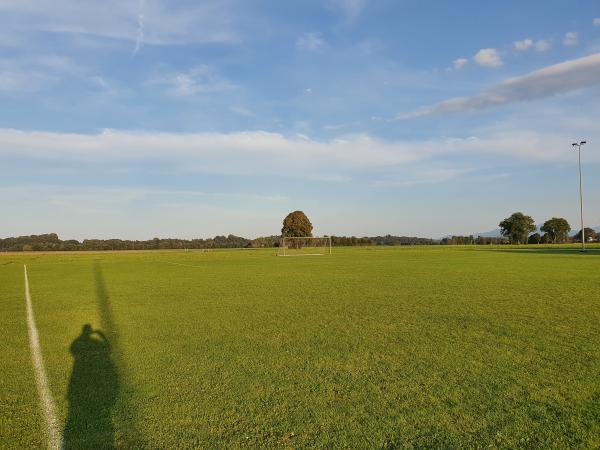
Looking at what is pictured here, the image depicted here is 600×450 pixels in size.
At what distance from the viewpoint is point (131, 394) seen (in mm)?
5371

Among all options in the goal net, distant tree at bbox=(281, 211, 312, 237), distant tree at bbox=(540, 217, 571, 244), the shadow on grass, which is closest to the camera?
the shadow on grass

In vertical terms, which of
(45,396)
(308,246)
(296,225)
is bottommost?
(45,396)

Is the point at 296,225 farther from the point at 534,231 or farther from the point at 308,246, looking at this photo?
the point at 534,231

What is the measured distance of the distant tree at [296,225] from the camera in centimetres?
9288

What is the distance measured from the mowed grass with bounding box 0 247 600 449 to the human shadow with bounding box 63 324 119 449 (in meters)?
0.02

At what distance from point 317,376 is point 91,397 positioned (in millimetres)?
2557

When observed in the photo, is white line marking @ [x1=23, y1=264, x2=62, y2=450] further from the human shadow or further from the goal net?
the goal net

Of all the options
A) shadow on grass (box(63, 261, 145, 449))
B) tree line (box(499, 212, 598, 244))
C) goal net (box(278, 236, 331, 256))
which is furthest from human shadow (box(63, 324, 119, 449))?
tree line (box(499, 212, 598, 244))

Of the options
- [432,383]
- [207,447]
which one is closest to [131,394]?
[207,447]

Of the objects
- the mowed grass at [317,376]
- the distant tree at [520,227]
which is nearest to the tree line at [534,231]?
the distant tree at [520,227]

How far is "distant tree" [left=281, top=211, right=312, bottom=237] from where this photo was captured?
92875 millimetres

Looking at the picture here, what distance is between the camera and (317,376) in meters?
5.93

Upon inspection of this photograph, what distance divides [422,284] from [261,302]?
6748mm

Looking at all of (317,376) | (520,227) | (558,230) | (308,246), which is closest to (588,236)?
(558,230)
